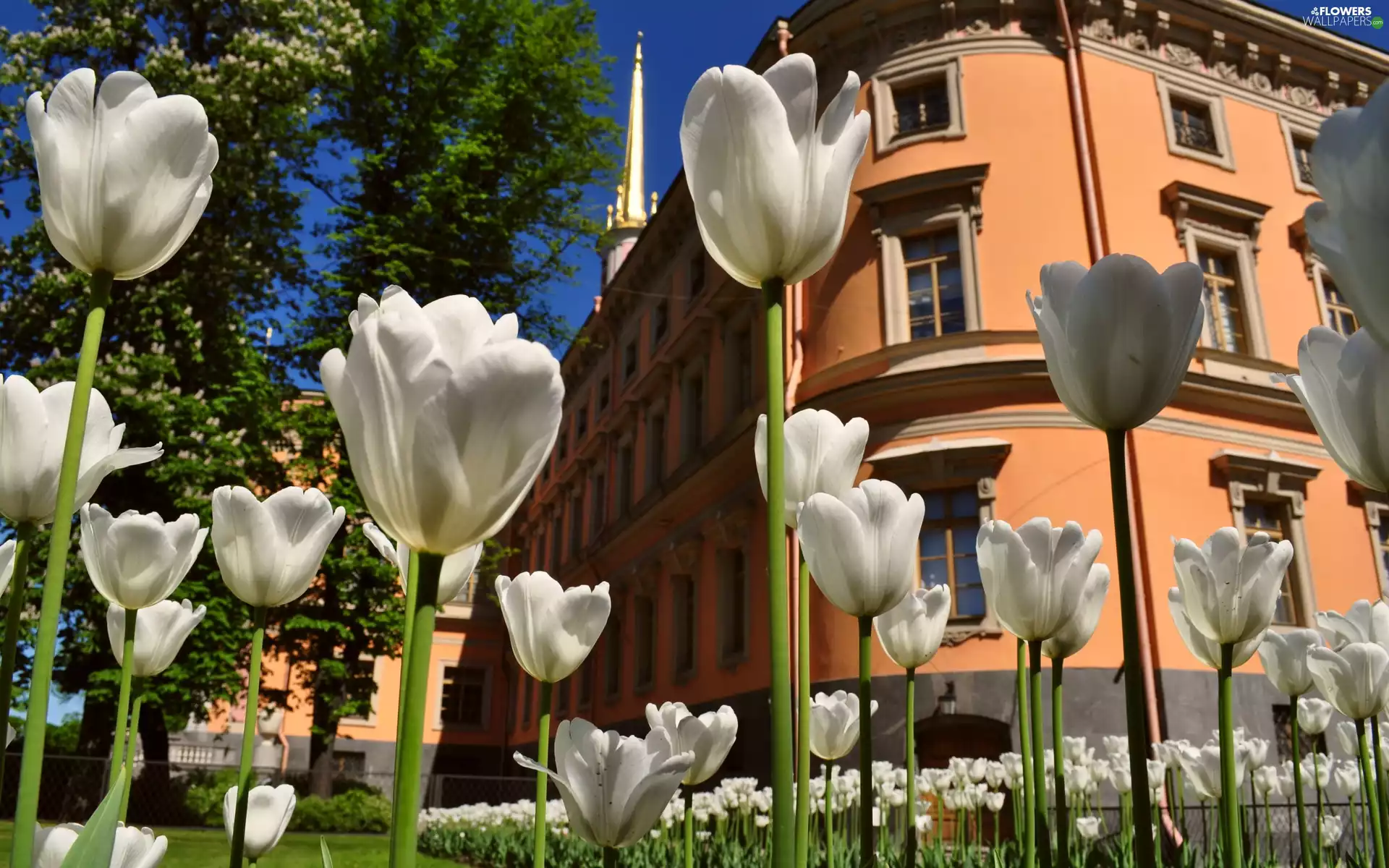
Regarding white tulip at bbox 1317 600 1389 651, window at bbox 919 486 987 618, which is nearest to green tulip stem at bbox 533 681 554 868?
white tulip at bbox 1317 600 1389 651

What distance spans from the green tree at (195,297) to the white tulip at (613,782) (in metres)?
11.6

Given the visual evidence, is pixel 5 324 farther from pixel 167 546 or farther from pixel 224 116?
pixel 167 546

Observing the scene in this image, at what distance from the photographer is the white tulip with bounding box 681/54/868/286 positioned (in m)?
1.25

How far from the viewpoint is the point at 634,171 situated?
1692 inches

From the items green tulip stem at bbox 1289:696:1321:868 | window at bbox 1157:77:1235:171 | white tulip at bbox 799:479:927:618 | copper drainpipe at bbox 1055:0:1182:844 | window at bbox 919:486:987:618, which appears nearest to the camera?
white tulip at bbox 799:479:927:618

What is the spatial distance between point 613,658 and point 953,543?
11.7 m

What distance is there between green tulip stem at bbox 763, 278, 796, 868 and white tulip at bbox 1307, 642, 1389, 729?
59.7 inches

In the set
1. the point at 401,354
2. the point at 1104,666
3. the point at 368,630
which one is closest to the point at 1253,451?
the point at 1104,666

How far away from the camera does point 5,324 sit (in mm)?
13133

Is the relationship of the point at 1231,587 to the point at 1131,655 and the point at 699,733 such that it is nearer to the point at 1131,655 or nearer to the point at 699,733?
the point at 1131,655

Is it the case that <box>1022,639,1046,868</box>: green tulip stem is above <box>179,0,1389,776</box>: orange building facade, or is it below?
below

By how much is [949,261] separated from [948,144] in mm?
1665

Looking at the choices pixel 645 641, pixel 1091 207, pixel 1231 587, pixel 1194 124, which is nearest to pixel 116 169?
pixel 1231 587

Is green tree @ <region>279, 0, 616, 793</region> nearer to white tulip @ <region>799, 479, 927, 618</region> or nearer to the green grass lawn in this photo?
the green grass lawn
